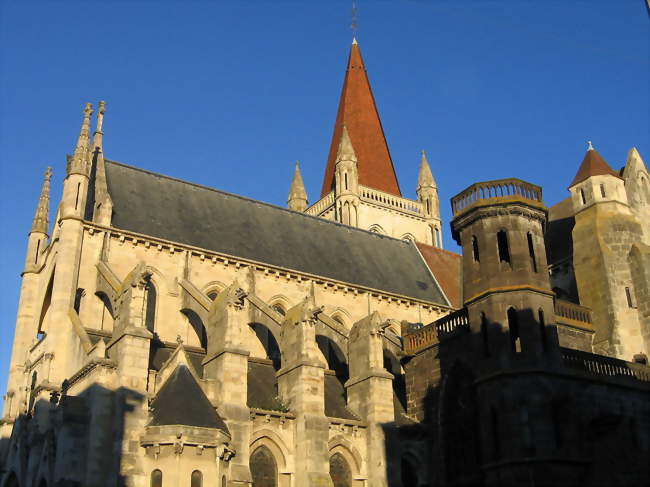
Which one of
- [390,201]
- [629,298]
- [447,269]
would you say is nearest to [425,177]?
[390,201]

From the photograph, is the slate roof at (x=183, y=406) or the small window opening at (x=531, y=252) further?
the small window opening at (x=531, y=252)

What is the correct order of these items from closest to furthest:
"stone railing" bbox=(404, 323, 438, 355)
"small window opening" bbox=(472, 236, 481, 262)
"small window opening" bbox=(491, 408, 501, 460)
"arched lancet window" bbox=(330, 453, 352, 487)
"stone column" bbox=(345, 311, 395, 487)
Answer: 1. "small window opening" bbox=(491, 408, 501, 460)
2. "arched lancet window" bbox=(330, 453, 352, 487)
3. "stone column" bbox=(345, 311, 395, 487)
4. "small window opening" bbox=(472, 236, 481, 262)
5. "stone railing" bbox=(404, 323, 438, 355)

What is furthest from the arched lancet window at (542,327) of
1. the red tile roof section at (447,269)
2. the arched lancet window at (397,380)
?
the red tile roof section at (447,269)

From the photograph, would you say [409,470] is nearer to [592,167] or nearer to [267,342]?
[267,342]

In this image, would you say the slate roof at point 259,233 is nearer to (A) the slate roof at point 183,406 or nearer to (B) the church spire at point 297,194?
(A) the slate roof at point 183,406

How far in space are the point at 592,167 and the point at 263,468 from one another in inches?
745

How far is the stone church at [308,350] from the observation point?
20516 mm

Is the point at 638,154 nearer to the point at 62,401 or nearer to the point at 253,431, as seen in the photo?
the point at 253,431

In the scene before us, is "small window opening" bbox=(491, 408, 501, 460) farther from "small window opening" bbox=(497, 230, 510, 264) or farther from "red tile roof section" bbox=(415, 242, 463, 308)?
"red tile roof section" bbox=(415, 242, 463, 308)

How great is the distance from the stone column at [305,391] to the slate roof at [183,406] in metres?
2.71

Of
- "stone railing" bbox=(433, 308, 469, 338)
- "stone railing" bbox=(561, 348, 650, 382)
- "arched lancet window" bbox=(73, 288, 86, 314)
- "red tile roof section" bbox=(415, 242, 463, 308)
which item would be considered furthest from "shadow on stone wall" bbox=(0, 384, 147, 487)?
"red tile roof section" bbox=(415, 242, 463, 308)

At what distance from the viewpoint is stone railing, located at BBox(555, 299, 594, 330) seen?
83.1 feet

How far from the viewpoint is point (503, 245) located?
2375 centimetres

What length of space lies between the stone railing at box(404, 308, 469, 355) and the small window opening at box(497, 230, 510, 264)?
6.57 ft
